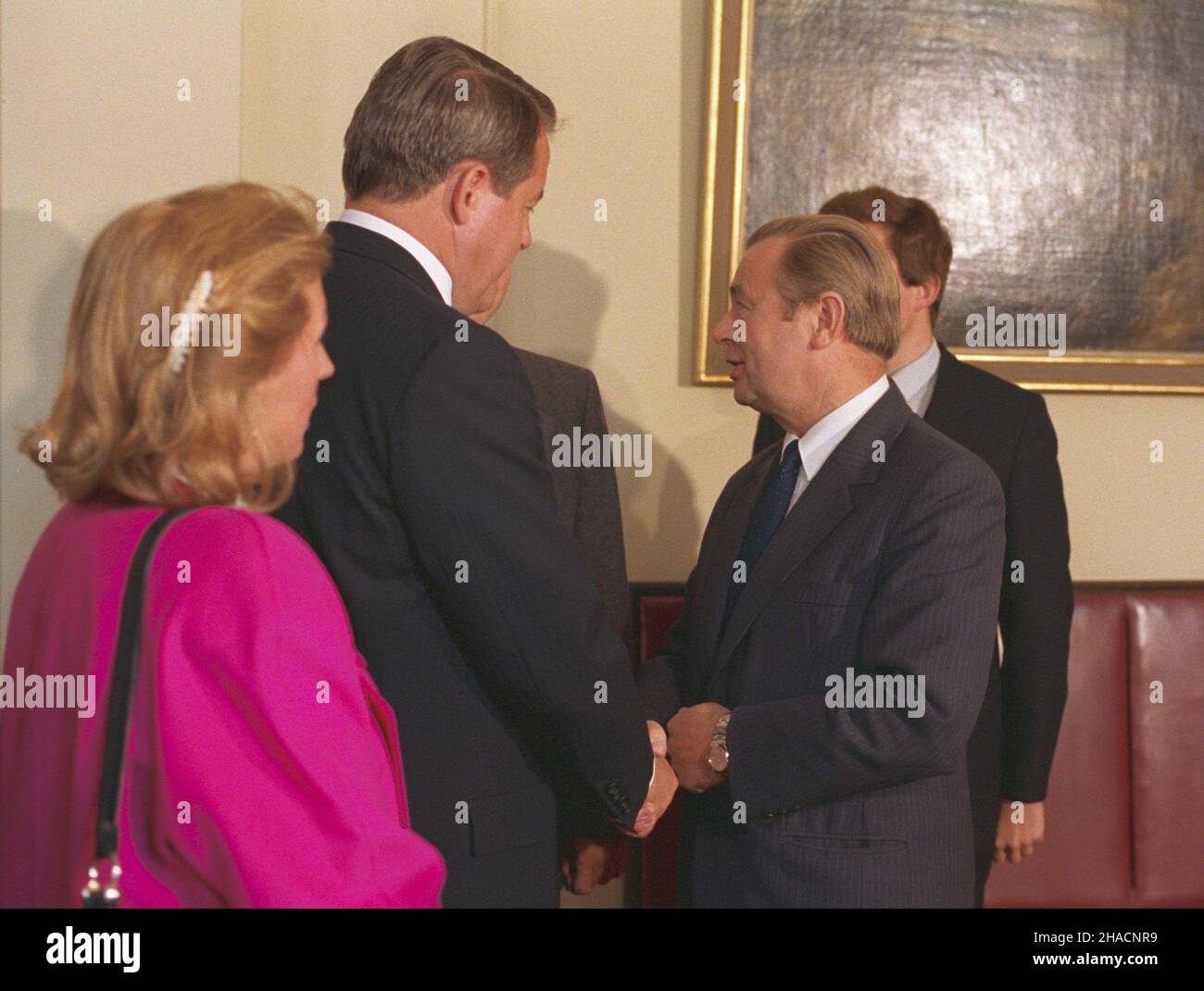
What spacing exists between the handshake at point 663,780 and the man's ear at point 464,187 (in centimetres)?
88

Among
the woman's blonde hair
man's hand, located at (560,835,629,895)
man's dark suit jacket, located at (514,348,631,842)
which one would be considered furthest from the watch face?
the woman's blonde hair

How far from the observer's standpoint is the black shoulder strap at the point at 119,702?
1198mm

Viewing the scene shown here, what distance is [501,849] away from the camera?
1934 mm

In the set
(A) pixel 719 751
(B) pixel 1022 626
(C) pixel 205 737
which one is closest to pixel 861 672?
(A) pixel 719 751

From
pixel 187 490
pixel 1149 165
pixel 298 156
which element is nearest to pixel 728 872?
Result: pixel 187 490

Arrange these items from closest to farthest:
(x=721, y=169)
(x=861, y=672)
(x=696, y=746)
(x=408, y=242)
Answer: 1. (x=408, y=242)
2. (x=861, y=672)
3. (x=696, y=746)
4. (x=721, y=169)

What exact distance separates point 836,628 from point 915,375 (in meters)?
1.18

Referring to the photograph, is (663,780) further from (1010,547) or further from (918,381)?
(918,381)

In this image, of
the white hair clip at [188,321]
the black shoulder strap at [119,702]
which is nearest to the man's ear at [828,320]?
the white hair clip at [188,321]

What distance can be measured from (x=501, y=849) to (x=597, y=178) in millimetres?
2366

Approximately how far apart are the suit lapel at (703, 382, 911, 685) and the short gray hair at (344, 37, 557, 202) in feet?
2.43

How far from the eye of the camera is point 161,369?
1.29 meters

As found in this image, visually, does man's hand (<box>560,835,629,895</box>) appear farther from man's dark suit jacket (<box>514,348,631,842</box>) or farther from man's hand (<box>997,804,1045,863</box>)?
man's hand (<box>997,804,1045,863</box>)

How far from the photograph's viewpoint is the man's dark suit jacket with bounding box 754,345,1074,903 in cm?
296
